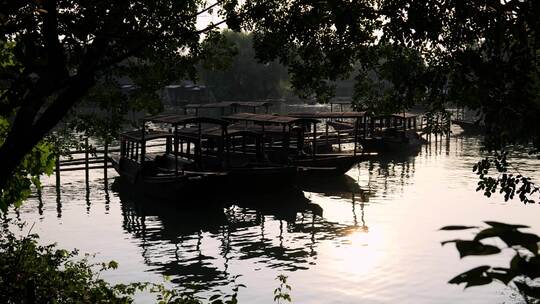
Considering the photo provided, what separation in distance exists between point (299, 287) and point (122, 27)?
1056 cm

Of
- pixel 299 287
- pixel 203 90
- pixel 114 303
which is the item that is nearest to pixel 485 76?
pixel 114 303

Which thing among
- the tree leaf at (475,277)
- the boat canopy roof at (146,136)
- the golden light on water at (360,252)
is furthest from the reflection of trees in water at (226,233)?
the tree leaf at (475,277)

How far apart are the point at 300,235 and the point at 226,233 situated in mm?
2817

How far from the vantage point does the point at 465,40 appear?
743 cm

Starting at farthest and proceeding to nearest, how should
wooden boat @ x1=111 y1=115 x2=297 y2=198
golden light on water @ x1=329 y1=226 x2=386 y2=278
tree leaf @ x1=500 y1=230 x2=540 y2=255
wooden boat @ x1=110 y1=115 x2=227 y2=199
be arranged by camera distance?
wooden boat @ x1=111 y1=115 x2=297 y2=198, wooden boat @ x1=110 y1=115 x2=227 y2=199, golden light on water @ x1=329 y1=226 x2=386 y2=278, tree leaf @ x1=500 y1=230 x2=540 y2=255

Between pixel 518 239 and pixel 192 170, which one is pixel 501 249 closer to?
pixel 518 239

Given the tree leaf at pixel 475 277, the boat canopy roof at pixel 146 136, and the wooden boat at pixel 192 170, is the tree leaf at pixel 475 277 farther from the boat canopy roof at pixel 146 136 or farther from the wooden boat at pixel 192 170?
the boat canopy roof at pixel 146 136

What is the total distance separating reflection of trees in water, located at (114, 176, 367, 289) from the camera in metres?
18.5

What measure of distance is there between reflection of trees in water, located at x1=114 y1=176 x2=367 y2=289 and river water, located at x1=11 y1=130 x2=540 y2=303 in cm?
4

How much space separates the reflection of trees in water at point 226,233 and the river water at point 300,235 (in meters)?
0.04

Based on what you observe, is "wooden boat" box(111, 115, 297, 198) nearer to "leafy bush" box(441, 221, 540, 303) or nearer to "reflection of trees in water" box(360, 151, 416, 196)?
"reflection of trees in water" box(360, 151, 416, 196)

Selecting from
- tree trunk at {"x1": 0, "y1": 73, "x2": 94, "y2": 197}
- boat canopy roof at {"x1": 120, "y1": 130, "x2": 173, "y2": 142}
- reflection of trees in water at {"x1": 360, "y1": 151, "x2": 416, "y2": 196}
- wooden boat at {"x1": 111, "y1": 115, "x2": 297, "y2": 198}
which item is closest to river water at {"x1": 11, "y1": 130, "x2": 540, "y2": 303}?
reflection of trees in water at {"x1": 360, "y1": 151, "x2": 416, "y2": 196}

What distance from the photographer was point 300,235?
73.6 ft

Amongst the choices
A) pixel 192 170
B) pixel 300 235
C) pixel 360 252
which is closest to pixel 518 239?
pixel 360 252
